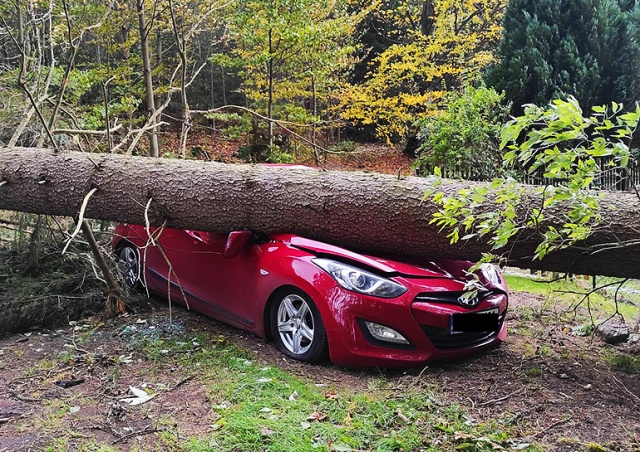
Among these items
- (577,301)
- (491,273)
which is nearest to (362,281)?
(491,273)

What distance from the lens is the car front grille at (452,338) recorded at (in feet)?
11.2

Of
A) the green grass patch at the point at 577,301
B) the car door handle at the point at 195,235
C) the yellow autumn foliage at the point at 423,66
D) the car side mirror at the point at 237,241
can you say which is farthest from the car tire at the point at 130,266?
the yellow autumn foliage at the point at 423,66

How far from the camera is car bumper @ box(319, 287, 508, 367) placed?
3359mm

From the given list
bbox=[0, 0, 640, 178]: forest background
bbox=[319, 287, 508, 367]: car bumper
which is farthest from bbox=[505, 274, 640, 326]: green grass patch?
bbox=[0, 0, 640, 178]: forest background

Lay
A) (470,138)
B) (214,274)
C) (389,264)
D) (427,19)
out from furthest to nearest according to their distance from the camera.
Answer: (427,19)
(470,138)
(214,274)
(389,264)

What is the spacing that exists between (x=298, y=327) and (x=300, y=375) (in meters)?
0.38

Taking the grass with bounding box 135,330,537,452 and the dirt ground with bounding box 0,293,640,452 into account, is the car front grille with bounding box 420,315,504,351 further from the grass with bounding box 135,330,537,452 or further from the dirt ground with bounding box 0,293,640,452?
the grass with bounding box 135,330,537,452

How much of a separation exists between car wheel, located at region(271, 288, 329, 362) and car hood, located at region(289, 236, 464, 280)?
0.37 meters

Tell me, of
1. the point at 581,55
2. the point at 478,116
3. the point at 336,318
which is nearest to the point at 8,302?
the point at 336,318

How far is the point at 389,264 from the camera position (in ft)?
12.0

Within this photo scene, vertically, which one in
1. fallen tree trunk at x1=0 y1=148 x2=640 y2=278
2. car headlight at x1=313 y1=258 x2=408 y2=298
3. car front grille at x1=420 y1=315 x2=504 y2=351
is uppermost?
fallen tree trunk at x1=0 y1=148 x2=640 y2=278

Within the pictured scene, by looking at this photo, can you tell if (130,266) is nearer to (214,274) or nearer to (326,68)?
(214,274)

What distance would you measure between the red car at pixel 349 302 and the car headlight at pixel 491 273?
11 mm

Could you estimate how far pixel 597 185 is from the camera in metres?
3.50
